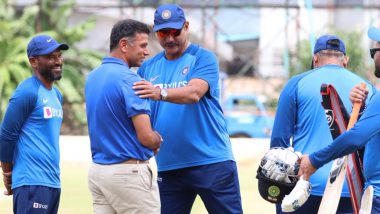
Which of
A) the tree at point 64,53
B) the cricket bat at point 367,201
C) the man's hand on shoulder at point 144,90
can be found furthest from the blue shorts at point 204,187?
the tree at point 64,53

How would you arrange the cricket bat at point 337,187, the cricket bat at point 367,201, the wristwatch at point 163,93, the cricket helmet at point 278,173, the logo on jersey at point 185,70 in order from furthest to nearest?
the logo on jersey at point 185,70 < the wristwatch at point 163,93 < the cricket helmet at point 278,173 < the cricket bat at point 337,187 < the cricket bat at point 367,201

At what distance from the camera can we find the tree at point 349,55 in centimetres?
3152

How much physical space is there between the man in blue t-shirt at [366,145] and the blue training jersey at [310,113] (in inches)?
27.3

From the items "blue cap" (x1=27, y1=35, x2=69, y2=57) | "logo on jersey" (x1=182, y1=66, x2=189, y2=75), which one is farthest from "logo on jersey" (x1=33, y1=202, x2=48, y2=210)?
"logo on jersey" (x1=182, y1=66, x2=189, y2=75)

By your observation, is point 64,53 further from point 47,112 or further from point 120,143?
point 120,143

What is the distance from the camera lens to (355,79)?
268 inches

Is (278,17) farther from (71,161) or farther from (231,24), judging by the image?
(71,161)

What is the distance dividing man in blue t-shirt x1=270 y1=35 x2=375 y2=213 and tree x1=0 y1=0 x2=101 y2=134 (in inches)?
714

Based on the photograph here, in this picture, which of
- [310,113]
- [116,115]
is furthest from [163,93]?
[310,113]

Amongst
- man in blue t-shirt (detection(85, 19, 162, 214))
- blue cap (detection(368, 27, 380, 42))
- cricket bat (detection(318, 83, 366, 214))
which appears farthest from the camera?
man in blue t-shirt (detection(85, 19, 162, 214))

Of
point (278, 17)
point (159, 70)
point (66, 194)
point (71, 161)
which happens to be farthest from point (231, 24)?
point (159, 70)

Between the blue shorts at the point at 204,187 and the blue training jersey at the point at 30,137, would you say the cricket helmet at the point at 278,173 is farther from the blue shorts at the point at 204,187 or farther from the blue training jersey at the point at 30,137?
the blue training jersey at the point at 30,137

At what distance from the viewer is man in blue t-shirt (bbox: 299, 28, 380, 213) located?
5.48 meters

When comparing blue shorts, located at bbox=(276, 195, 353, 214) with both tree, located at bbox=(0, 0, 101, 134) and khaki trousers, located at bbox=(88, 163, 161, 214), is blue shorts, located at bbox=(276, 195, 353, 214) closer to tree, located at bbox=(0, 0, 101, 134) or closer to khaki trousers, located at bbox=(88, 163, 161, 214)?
khaki trousers, located at bbox=(88, 163, 161, 214)
